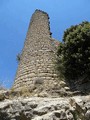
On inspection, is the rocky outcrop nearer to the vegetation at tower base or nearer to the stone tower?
the vegetation at tower base

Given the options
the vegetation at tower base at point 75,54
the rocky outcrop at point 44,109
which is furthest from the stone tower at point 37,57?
the rocky outcrop at point 44,109

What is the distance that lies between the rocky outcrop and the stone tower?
13.8ft

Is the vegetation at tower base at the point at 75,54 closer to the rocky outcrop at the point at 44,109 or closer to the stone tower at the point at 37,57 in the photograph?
the stone tower at the point at 37,57

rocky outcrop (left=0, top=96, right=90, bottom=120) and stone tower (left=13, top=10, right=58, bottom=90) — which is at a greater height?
stone tower (left=13, top=10, right=58, bottom=90)

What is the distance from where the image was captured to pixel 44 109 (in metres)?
10.7

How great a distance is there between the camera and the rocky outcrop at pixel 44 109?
34.4 feet

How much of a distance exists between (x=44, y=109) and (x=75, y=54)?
5.14m

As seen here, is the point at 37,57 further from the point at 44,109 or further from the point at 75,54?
the point at 44,109

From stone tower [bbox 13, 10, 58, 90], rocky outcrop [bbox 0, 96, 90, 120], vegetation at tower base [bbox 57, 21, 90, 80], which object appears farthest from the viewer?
stone tower [bbox 13, 10, 58, 90]

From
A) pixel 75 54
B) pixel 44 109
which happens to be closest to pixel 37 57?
pixel 75 54

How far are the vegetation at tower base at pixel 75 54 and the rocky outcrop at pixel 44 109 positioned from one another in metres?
3.76

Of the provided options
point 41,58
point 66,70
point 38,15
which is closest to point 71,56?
point 66,70

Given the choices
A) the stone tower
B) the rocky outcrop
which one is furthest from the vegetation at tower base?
the rocky outcrop

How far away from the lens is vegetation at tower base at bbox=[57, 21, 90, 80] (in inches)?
587
